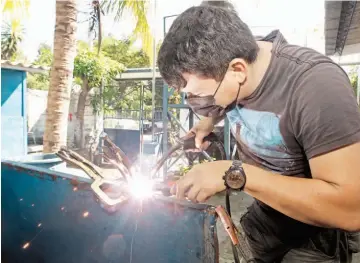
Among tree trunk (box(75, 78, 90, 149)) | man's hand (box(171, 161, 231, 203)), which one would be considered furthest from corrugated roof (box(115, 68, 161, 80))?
man's hand (box(171, 161, 231, 203))

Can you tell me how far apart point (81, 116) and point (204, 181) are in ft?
35.3

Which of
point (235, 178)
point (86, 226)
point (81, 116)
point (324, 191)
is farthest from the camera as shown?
point (81, 116)

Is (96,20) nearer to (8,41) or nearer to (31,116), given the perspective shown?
(31,116)

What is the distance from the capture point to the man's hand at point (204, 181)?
3.50ft

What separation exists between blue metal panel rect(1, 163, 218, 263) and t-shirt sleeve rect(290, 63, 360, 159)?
16.3 inches

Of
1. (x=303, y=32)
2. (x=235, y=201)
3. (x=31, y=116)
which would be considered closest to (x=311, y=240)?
(x=235, y=201)

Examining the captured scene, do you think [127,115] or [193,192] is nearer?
[193,192]

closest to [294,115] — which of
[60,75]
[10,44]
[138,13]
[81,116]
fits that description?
[60,75]

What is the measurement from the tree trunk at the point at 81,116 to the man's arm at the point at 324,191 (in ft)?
35.4

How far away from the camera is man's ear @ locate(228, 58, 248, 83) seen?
1.12 meters

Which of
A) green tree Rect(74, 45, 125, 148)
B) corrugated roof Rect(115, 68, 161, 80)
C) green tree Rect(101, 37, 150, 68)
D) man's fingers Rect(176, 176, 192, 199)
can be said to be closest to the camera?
man's fingers Rect(176, 176, 192, 199)

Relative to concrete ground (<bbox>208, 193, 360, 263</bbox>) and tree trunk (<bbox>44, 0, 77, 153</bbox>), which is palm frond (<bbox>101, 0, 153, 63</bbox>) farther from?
concrete ground (<bbox>208, 193, 360, 263</bbox>)

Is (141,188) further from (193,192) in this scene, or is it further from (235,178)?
(235,178)

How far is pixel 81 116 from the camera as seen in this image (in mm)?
11203
